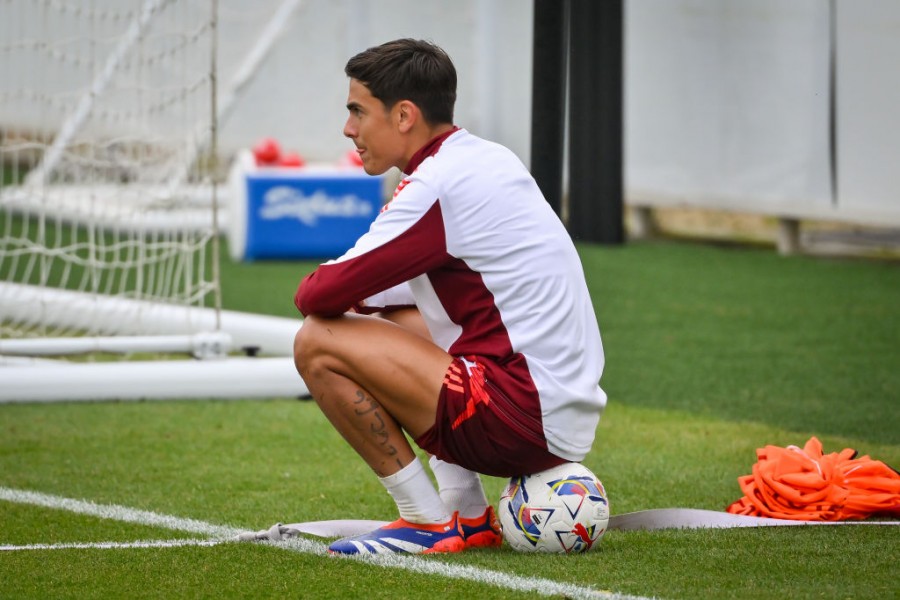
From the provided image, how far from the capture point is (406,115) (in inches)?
152

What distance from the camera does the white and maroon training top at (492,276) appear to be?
12.1 feet

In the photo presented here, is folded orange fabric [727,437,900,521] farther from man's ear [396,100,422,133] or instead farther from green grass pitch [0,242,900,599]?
man's ear [396,100,422,133]

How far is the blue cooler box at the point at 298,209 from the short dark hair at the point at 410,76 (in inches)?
271

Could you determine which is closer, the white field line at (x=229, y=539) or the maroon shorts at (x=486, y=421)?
the white field line at (x=229, y=539)

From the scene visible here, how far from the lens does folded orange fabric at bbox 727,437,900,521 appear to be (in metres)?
4.18

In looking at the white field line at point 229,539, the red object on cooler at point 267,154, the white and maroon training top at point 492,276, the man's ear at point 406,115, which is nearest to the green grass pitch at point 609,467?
the white field line at point 229,539

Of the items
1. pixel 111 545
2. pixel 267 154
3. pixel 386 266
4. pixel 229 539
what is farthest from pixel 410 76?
pixel 267 154

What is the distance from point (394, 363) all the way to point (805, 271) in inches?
272

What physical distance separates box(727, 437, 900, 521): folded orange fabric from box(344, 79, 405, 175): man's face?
58.7 inches

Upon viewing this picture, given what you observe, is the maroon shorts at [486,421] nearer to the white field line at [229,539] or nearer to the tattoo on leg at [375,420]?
the tattoo on leg at [375,420]

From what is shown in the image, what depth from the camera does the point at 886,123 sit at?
9.91 m

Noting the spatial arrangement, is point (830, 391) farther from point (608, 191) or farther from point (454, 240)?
point (454, 240)

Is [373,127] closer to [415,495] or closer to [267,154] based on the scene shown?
[415,495]

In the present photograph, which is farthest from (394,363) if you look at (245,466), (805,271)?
(805,271)
